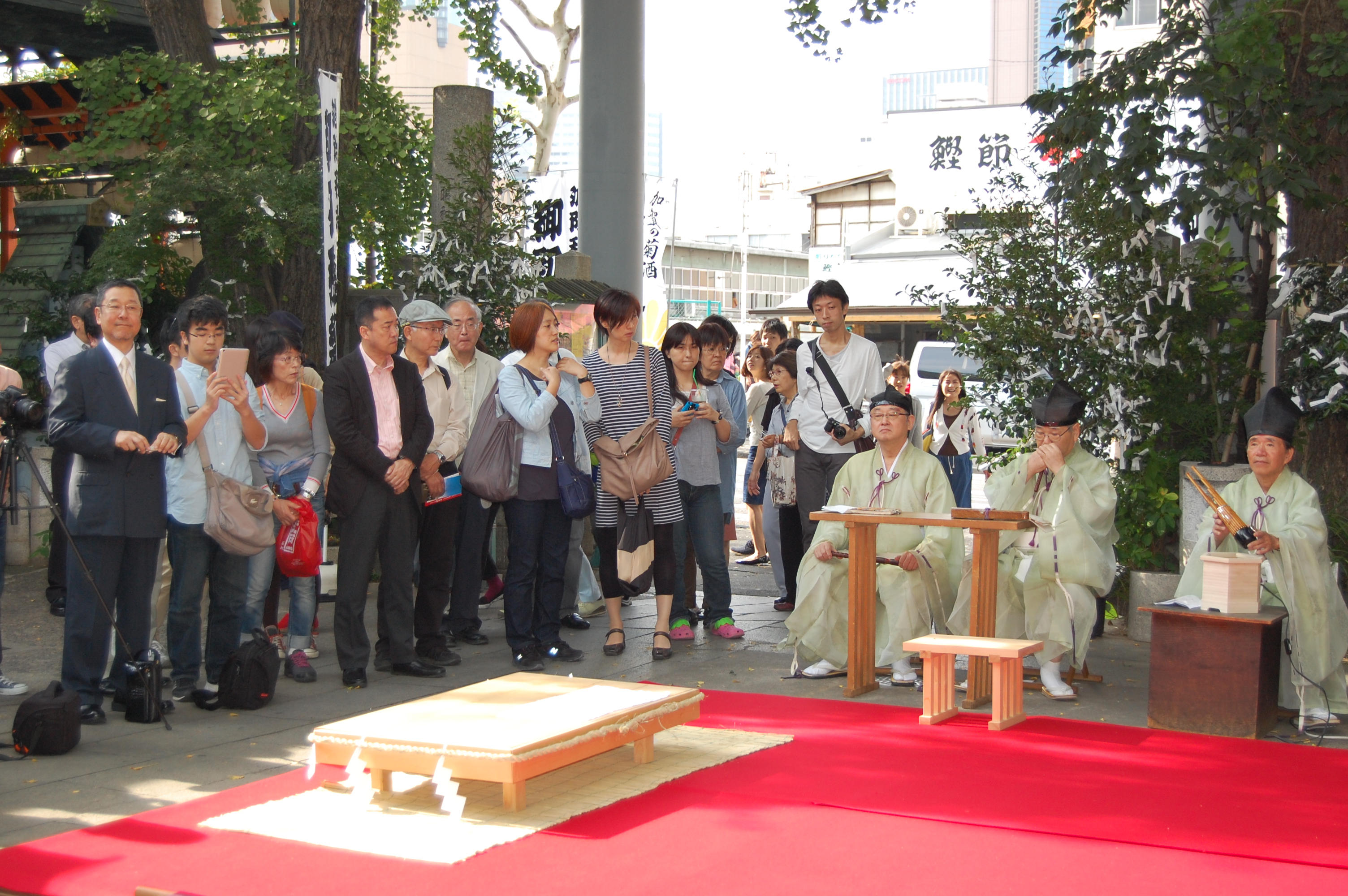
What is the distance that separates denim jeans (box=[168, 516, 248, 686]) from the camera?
541cm

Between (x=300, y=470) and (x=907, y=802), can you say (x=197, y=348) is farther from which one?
(x=907, y=802)

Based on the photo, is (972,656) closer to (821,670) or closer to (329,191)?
(821,670)

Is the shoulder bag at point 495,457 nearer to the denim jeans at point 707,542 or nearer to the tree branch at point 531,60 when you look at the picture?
the denim jeans at point 707,542

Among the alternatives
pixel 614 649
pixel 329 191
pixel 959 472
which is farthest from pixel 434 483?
pixel 959 472

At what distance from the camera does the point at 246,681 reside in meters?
5.21

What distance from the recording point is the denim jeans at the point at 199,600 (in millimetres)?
5406

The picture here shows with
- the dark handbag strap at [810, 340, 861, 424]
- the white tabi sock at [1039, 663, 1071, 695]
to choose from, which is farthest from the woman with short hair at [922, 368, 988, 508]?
the white tabi sock at [1039, 663, 1071, 695]

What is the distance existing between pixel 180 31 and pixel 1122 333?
730 cm

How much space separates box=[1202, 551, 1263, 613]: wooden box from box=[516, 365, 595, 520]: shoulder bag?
114 inches

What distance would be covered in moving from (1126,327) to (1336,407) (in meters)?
1.18

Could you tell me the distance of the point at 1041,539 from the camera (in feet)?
18.7

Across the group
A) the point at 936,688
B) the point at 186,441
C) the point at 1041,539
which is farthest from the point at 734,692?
the point at 186,441

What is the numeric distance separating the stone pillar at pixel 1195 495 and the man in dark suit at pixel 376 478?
4.06 m

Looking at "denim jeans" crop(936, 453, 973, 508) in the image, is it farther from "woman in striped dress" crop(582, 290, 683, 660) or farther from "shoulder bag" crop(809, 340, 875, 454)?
"woman in striped dress" crop(582, 290, 683, 660)
